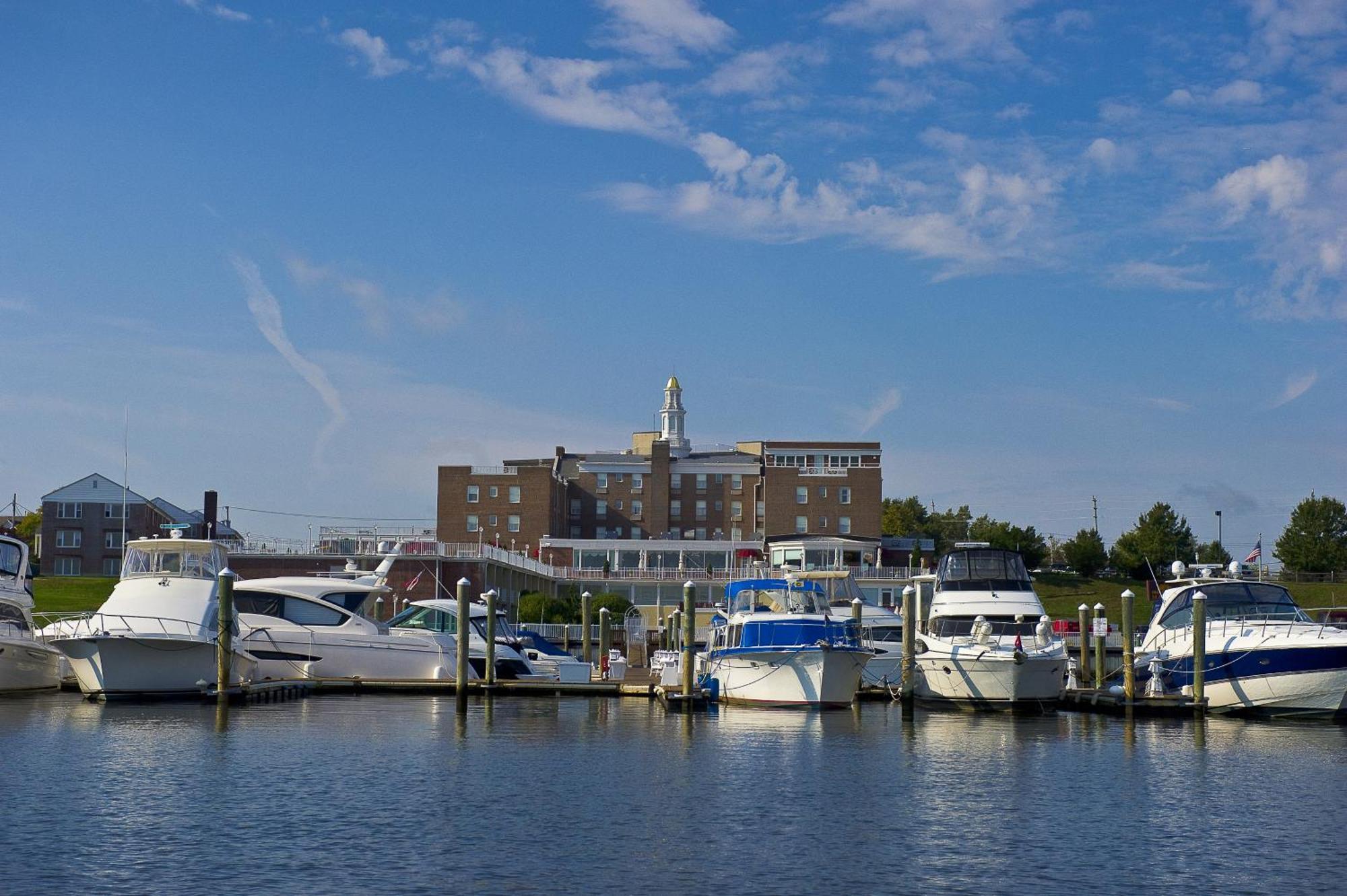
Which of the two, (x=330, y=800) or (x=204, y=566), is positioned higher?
(x=204, y=566)

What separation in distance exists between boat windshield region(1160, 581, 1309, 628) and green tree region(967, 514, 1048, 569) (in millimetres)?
77128

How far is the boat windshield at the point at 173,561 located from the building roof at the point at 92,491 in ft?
241

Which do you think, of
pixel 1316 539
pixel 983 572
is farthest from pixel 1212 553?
pixel 983 572

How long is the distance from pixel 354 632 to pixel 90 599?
4844 centimetres

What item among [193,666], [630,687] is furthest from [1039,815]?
[193,666]

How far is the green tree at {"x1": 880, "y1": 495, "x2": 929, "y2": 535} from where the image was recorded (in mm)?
133750

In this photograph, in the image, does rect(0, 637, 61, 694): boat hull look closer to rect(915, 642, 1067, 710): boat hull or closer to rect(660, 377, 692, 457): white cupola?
rect(915, 642, 1067, 710): boat hull

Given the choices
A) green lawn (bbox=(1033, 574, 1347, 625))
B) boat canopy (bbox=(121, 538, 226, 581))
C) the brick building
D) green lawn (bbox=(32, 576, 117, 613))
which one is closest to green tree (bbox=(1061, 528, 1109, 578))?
green lawn (bbox=(1033, 574, 1347, 625))

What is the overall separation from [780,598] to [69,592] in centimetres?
6331

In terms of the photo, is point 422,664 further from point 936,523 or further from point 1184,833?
point 936,523

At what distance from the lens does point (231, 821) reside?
23250 millimetres

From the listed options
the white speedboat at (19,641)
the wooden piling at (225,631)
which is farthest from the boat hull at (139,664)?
the white speedboat at (19,641)

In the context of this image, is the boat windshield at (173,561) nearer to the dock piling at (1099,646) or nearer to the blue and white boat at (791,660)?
the blue and white boat at (791,660)

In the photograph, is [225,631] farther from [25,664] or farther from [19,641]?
[25,664]
